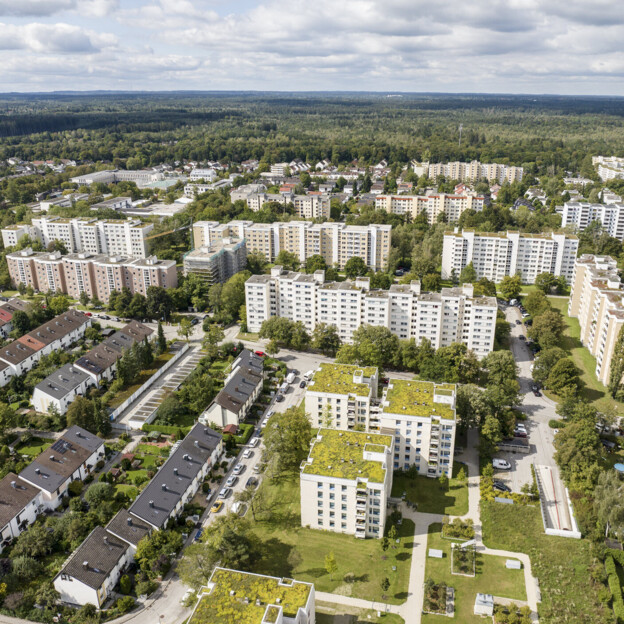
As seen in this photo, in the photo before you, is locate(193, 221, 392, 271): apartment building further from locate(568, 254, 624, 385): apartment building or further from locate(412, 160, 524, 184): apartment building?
locate(412, 160, 524, 184): apartment building

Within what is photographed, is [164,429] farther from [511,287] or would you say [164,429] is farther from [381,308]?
[511,287]

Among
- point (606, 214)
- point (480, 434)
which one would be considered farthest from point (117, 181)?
point (480, 434)

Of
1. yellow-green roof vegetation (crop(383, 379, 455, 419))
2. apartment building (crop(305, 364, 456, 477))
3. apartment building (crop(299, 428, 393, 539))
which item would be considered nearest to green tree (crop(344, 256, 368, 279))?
apartment building (crop(305, 364, 456, 477))

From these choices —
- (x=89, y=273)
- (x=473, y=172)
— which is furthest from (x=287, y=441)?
(x=473, y=172)

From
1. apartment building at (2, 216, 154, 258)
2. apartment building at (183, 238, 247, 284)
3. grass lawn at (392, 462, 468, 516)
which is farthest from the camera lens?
apartment building at (2, 216, 154, 258)

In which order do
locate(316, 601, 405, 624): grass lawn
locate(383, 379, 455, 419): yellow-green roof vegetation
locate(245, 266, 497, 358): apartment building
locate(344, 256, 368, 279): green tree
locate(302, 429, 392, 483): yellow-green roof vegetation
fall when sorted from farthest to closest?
locate(344, 256, 368, 279): green tree → locate(245, 266, 497, 358): apartment building → locate(383, 379, 455, 419): yellow-green roof vegetation → locate(302, 429, 392, 483): yellow-green roof vegetation → locate(316, 601, 405, 624): grass lawn

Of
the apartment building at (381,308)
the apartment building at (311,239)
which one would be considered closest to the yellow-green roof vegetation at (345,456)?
the apartment building at (381,308)
